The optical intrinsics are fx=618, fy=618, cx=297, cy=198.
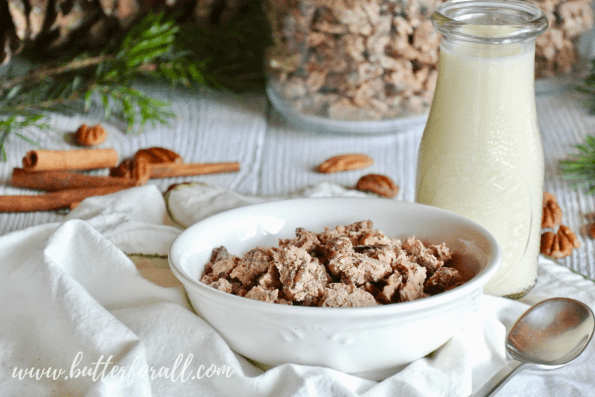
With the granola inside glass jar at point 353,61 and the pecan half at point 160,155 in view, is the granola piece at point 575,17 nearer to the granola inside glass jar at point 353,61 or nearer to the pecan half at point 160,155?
the granola inside glass jar at point 353,61

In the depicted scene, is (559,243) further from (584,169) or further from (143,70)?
(143,70)

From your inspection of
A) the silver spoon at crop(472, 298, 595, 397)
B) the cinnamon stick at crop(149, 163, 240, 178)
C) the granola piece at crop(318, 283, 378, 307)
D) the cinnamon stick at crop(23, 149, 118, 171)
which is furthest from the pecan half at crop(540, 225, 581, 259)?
the cinnamon stick at crop(23, 149, 118, 171)

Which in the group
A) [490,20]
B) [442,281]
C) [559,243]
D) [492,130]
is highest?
[490,20]

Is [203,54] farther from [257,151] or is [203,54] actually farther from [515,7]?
[515,7]

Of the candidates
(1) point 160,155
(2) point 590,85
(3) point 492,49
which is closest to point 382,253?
(3) point 492,49

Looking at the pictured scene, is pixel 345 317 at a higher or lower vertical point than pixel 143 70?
lower

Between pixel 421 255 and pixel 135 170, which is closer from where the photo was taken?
pixel 421 255

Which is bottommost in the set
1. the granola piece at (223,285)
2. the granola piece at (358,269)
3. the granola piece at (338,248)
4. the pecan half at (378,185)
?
the pecan half at (378,185)

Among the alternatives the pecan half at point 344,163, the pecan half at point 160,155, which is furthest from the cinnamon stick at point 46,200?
the pecan half at point 344,163
